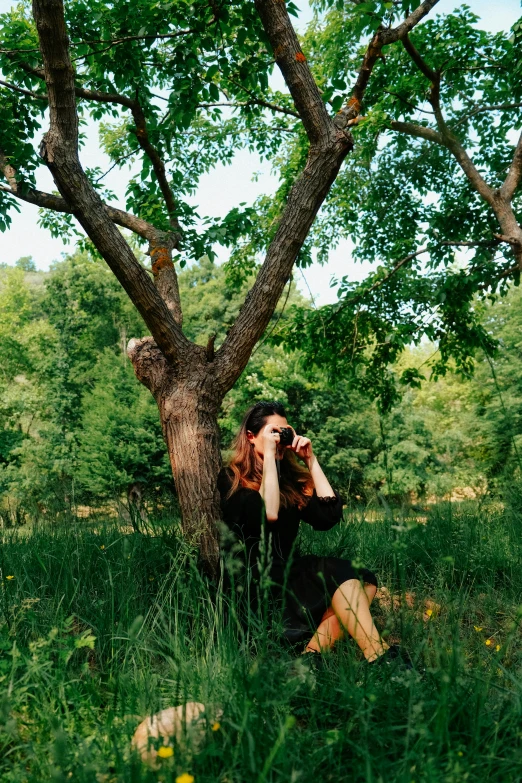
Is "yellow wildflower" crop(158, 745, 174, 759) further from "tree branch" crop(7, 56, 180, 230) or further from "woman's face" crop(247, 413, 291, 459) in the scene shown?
"tree branch" crop(7, 56, 180, 230)

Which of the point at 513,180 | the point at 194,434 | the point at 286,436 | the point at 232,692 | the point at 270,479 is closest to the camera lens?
the point at 232,692

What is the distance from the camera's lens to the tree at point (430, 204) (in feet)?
28.9

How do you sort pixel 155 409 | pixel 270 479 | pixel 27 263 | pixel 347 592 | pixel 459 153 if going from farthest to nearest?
1. pixel 27 263
2. pixel 155 409
3. pixel 459 153
4. pixel 270 479
5. pixel 347 592

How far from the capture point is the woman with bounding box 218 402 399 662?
3.30m

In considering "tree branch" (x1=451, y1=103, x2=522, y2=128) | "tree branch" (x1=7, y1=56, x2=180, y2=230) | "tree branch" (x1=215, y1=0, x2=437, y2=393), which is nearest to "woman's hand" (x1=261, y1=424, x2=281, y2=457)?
"tree branch" (x1=215, y1=0, x2=437, y2=393)

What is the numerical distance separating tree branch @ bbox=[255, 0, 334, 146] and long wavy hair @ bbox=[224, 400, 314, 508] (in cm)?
195

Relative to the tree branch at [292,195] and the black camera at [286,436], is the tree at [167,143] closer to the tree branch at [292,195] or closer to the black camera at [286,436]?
the tree branch at [292,195]

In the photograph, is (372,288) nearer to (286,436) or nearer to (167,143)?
(167,143)

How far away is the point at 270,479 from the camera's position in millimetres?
3531

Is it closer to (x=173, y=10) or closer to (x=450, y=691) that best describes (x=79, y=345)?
(x=173, y=10)

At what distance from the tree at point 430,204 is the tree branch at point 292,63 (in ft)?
14.1

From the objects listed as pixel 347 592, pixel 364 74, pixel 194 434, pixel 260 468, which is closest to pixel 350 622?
pixel 347 592

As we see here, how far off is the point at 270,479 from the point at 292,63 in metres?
2.78

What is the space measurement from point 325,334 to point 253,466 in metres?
5.56
